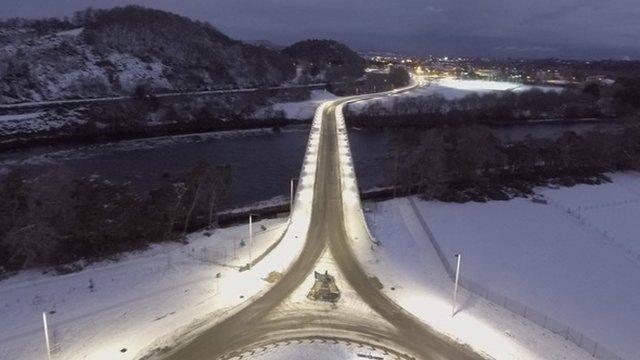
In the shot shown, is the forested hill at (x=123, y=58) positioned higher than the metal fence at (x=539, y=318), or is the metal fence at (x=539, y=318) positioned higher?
the forested hill at (x=123, y=58)

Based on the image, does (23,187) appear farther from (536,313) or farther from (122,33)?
(122,33)

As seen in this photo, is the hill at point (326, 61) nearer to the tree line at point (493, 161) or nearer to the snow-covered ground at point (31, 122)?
the snow-covered ground at point (31, 122)

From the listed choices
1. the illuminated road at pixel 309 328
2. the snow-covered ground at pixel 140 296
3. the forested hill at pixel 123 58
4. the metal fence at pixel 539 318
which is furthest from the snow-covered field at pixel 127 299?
the forested hill at pixel 123 58

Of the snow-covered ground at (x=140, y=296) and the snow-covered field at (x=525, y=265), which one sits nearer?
the snow-covered ground at (x=140, y=296)

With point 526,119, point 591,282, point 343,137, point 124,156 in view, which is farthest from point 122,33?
point 591,282

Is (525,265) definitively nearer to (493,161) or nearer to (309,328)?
(309,328)

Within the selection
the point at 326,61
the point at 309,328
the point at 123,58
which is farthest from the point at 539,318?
the point at 326,61

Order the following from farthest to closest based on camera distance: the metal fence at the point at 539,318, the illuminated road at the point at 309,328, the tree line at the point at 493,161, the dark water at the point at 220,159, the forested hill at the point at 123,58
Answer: the forested hill at the point at 123,58
the dark water at the point at 220,159
the tree line at the point at 493,161
the metal fence at the point at 539,318
the illuminated road at the point at 309,328
